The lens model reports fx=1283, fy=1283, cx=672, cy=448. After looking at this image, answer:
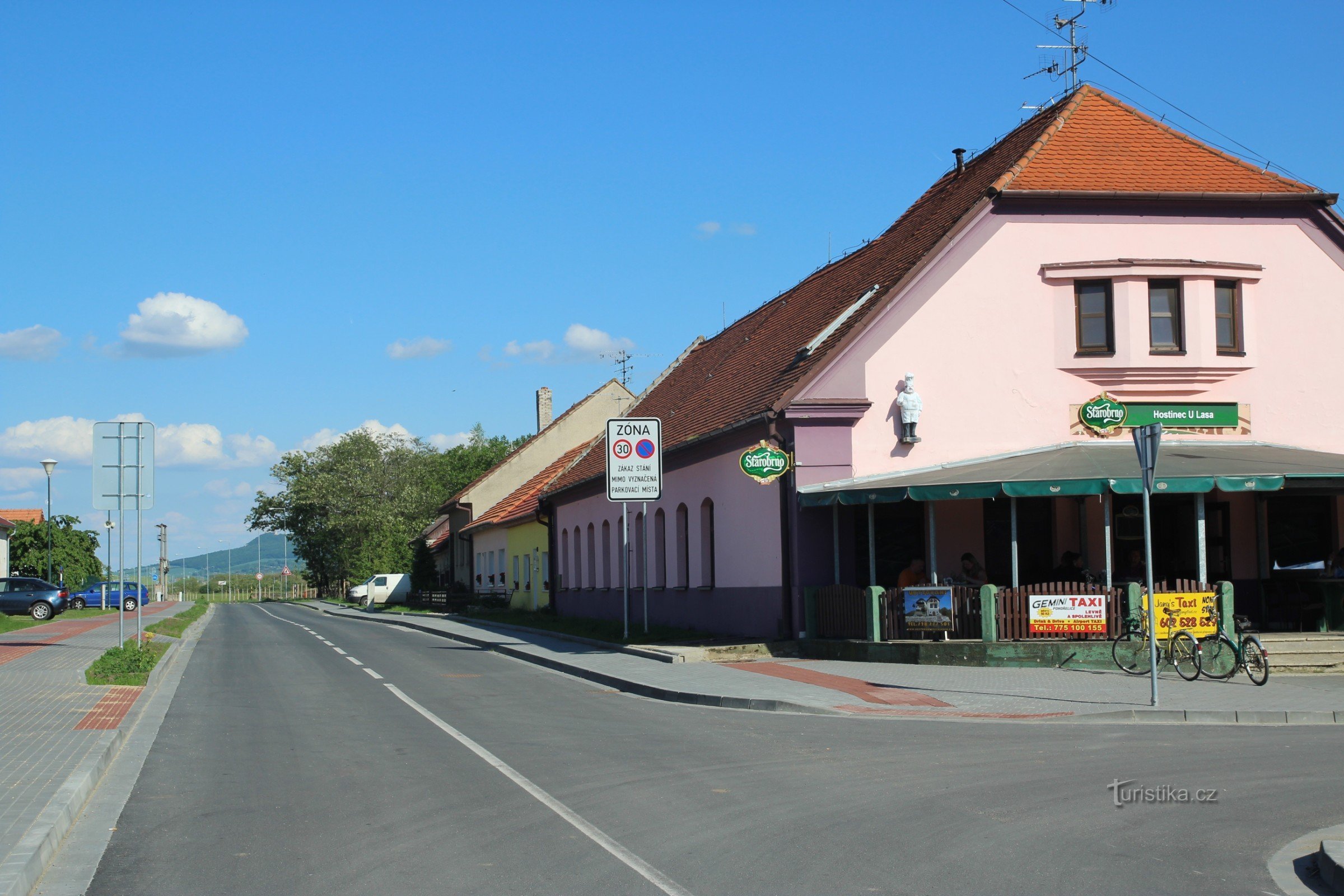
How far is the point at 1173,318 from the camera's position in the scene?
22594mm

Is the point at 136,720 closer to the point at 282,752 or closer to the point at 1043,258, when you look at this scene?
the point at 282,752

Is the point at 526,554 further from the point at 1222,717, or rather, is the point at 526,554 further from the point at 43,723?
the point at 1222,717

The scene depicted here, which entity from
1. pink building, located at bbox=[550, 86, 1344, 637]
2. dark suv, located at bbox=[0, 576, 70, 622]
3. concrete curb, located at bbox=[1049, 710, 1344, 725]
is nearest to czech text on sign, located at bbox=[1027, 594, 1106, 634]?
pink building, located at bbox=[550, 86, 1344, 637]

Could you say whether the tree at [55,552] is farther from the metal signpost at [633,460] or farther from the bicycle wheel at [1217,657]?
the bicycle wheel at [1217,657]

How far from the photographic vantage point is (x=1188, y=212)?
2275 cm

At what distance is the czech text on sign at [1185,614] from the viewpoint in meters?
18.1

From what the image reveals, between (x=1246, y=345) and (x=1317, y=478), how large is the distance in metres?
4.21

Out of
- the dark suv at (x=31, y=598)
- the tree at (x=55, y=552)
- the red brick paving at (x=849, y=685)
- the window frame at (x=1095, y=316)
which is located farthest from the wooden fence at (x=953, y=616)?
the tree at (x=55, y=552)

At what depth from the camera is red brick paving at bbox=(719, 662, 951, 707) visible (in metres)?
15.3

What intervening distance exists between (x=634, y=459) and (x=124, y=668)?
34.2 feet

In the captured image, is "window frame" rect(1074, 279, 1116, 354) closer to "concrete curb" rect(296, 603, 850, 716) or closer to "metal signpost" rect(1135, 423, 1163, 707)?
"metal signpost" rect(1135, 423, 1163, 707)

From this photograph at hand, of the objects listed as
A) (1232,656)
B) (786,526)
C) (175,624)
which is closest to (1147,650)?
(1232,656)

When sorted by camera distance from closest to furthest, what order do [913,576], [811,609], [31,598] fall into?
[913,576] → [811,609] → [31,598]

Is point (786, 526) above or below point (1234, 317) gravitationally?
below
